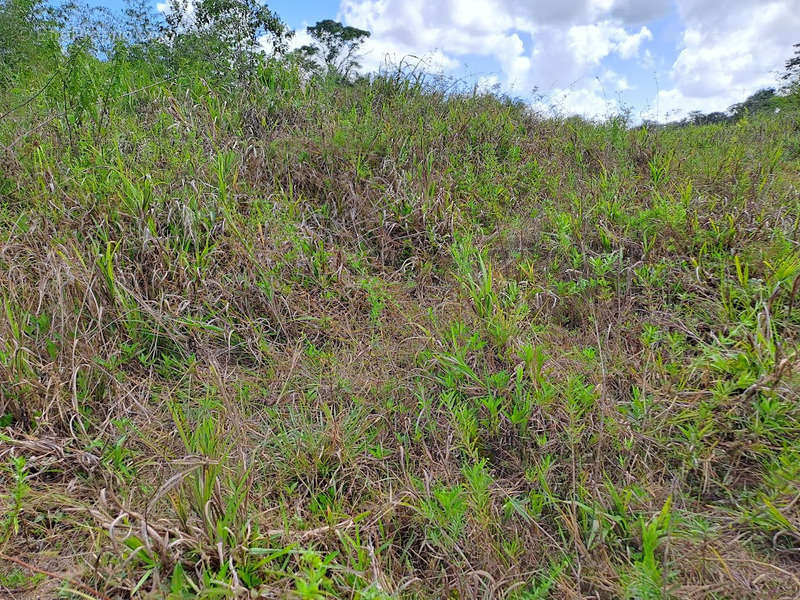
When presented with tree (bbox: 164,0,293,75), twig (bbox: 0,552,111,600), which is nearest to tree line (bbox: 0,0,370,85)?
tree (bbox: 164,0,293,75)

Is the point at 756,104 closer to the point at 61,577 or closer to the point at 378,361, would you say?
the point at 378,361

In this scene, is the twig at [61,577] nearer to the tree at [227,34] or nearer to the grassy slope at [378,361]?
the grassy slope at [378,361]

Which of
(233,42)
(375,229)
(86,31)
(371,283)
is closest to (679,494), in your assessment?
(371,283)

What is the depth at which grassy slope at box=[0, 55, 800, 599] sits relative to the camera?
1558 mm

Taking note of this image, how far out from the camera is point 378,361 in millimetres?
2473

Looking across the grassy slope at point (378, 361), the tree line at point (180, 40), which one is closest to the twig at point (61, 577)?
the grassy slope at point (378, 361)

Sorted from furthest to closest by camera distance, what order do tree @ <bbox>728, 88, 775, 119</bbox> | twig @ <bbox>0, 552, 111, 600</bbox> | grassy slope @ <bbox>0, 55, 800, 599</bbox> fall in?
tree @ <bbox>728, 88, 775, 119</bbox> < grassy slope @ <bbox>0, 55, 800, 599</bbox> < twig @ <bbox>0, 552, 111, 600</bbox>

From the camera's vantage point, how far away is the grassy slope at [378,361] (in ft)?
5.11

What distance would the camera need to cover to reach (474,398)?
2115 millimetres

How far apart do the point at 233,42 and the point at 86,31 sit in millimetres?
1788

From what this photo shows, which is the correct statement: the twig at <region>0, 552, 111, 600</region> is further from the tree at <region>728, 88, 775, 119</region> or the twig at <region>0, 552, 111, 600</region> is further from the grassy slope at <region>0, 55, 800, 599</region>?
the tree at <region>728, 88, 775, 119</region>

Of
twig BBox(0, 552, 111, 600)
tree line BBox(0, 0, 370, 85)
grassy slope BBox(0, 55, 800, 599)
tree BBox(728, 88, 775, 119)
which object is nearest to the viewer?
twig BBox(0, 552, 111, 600)

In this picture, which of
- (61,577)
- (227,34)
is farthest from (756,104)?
(61,577)

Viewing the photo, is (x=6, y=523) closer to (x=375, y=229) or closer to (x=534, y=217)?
(x=375, y=229)
